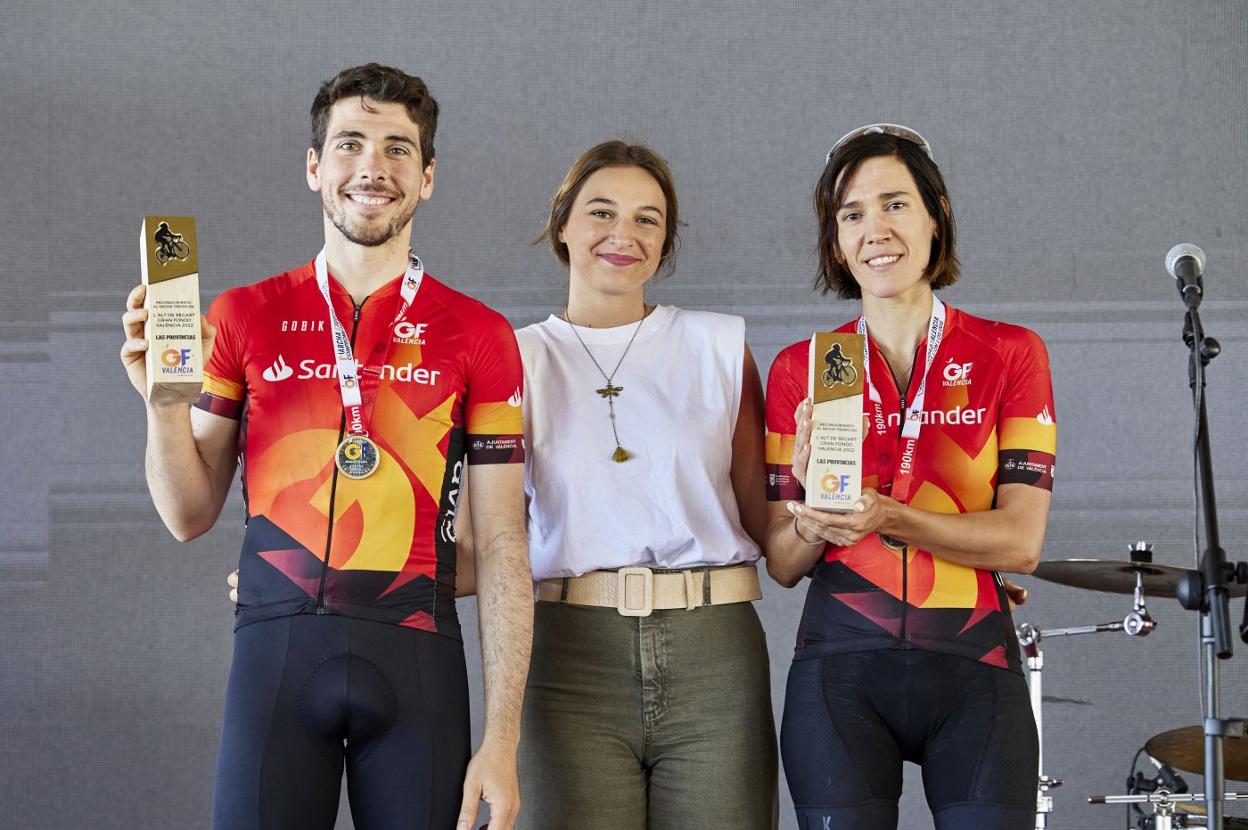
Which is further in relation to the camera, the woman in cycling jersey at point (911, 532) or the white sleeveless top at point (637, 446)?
the white sleeveless top at point (637, 446)

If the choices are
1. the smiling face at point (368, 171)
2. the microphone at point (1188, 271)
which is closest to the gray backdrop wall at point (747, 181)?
the microphone at point (1188, 271)

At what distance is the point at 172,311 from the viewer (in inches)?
69.1

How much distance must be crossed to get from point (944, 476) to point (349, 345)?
1032 millimetres

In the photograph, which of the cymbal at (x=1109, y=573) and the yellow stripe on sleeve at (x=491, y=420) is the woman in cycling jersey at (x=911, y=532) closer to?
Result: the yellow stripe on sleeve at (x=491, y=420)

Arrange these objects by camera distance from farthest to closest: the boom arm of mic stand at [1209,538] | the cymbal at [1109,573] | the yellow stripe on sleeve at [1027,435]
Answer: the cymbal at [1109,573], the yellow stripe on sleeve at [1027,435], the boom arm of mic stand at [1209,538]

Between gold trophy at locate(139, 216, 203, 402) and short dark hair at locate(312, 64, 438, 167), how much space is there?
16.5 inches

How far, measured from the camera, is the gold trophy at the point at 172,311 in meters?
1.74

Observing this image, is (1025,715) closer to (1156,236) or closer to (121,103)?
(1156,236)

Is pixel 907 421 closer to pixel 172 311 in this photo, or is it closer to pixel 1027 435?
pixel 1027 435

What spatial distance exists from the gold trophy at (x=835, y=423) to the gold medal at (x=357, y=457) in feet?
2.28

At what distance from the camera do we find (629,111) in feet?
14.5

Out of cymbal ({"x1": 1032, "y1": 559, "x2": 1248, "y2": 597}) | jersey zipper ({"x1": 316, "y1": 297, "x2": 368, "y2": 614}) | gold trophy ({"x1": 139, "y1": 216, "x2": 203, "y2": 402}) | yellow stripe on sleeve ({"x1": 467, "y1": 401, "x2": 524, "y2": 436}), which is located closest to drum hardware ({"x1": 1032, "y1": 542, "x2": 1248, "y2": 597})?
cymbal ({"x1": 1032, "y1": 559, "x2": 1248, "y2": 597})

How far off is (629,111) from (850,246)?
227 cm

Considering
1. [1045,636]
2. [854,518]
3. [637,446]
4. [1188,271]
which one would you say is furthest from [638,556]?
[1045,636]
